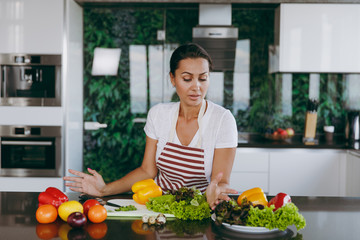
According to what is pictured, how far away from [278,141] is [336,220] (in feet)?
7.30

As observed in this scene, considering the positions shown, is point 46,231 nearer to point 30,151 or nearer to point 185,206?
point 185,206

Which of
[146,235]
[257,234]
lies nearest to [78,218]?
[146,235]

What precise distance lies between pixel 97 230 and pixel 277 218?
58 cm

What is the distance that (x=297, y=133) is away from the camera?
158 inches

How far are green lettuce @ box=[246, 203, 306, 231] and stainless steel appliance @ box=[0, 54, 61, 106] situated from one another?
2562 mm

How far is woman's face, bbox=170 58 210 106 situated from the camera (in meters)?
1.83

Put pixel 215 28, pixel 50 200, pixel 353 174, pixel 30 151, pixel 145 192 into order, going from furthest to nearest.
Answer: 1. pixel 215 28
2. pixel 30 151
3. pixel 353 174
4. pixel 145 192
5. pixel 50 200

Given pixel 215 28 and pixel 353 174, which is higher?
pixel 215 28

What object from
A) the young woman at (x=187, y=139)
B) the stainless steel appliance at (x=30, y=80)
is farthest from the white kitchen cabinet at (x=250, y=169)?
the stainless steel appliance at (x=30, y=80)

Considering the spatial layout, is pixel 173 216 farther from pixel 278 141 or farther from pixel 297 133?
pixel 297 133

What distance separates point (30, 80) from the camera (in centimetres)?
349

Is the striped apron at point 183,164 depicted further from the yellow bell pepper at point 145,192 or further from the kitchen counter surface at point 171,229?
the kitchen counter surface at point 171,229

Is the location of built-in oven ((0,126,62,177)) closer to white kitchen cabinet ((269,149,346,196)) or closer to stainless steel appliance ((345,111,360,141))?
white kitchen cabinet ((269,149,346,196))

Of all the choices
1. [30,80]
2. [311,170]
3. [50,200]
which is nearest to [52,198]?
[50,200]
